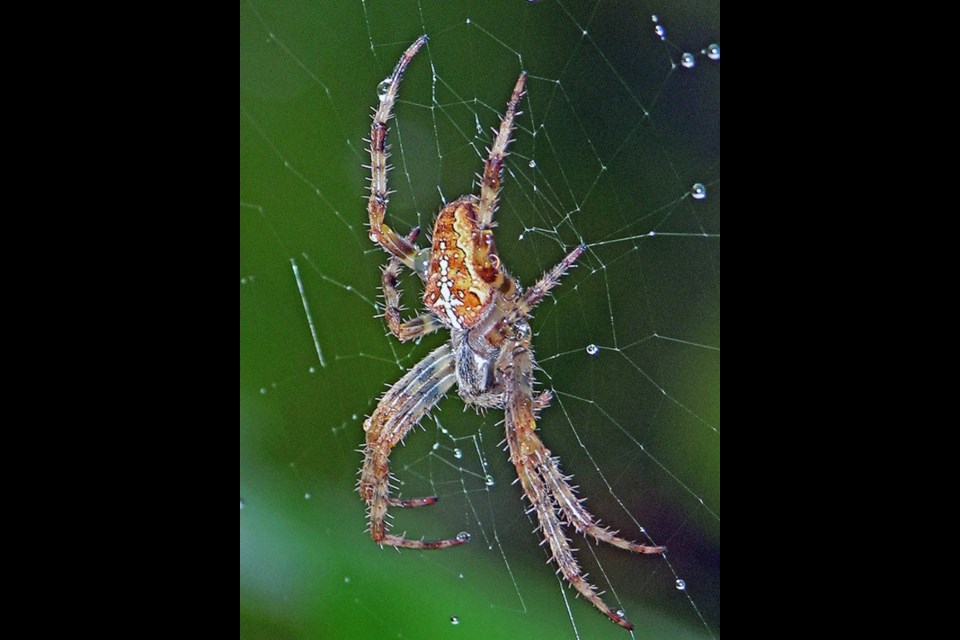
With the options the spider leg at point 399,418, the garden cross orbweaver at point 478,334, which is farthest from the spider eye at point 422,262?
the spider leg at point 399,418

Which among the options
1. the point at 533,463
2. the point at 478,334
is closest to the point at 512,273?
the point at 478,334

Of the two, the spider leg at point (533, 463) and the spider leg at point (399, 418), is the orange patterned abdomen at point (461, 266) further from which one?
the spider leg at point (399, 418)

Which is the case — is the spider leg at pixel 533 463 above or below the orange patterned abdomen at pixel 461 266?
below

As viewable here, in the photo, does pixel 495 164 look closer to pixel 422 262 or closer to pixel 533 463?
pixel 422 262

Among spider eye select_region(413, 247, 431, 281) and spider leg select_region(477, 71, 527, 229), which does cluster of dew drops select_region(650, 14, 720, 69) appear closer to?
spider leg select_region(477, 71, 527, 229)
